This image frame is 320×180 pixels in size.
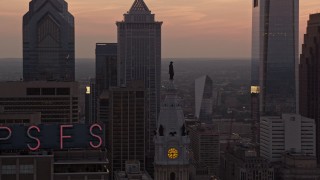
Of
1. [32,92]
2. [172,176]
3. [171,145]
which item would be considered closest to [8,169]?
[172,176]

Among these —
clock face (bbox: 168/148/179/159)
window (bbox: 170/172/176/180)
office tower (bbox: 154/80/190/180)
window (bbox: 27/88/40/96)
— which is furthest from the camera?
window (bbox: 27/88/40/96)

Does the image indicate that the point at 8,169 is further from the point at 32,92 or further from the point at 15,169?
the point at 32,92

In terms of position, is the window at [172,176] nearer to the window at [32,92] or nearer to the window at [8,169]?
the window at [8,169]

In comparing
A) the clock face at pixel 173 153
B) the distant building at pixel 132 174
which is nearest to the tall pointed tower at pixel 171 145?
the clock face at pixel 173 153

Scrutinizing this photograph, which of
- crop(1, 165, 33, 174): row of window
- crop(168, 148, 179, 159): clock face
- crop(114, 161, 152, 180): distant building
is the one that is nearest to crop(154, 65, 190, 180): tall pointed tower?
crop(168, 148, 179, 159): clock face

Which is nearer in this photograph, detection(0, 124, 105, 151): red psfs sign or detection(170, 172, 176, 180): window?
detection(0, 124, 105, 151): red psfs sign

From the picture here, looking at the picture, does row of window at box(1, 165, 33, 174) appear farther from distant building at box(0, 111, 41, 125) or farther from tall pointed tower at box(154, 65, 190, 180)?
distant building at box(0, 111, 41, 125)

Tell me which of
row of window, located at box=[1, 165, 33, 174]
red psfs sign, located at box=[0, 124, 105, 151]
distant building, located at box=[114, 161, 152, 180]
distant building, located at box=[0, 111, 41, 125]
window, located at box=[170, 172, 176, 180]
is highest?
red psfs sign, located at box=[0, 124, 105, 151]

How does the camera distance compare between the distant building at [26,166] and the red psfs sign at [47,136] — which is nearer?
the distant building at [26,166]
